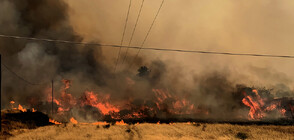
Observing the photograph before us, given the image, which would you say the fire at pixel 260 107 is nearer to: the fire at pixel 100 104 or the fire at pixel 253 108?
the fire at pixel 253 108

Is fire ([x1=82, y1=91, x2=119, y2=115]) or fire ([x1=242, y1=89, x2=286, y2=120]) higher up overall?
fire ([x1=82, y1=91, x2=119, y2=115])

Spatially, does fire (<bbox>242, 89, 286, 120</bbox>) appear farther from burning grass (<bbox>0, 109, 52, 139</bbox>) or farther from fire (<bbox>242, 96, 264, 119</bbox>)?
burning grass (<bbox>0, 109, 52, 139</bbox>)

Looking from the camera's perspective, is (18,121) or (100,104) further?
(100,104)

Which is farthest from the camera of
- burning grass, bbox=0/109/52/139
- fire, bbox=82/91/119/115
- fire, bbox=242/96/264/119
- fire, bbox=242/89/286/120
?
fire, bbox=82/91/119/115

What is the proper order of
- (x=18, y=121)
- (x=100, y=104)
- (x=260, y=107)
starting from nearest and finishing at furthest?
1. (x=18, y=121)
2. (x=260, y=107)
3. (x=100, y=104)

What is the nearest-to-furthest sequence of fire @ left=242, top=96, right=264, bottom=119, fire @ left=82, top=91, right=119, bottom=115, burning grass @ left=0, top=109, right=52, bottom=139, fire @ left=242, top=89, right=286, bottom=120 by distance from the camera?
burning grass @ left=0, top=109, right=52, bottom=139 < fire @ left=242, top=89, right=286, bottom=120 < fire @ left=242, top=96, right=264, bottom=119 < fire @ left=82, top=91, right=119, bottom=115

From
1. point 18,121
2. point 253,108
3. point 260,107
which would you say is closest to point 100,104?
point 18,121

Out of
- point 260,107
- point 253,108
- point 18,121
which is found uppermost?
point 18,121

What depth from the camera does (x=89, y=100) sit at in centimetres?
4059

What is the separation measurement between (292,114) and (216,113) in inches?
518

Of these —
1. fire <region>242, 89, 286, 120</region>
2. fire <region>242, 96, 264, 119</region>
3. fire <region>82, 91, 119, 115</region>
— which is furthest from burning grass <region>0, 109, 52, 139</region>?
fire <region>242, 96, 264, 119</region>

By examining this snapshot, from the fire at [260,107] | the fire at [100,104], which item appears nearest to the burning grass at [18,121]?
the fire at [100,104]

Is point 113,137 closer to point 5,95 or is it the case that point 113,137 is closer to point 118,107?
point 118,107

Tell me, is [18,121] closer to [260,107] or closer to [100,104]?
[100,104]
